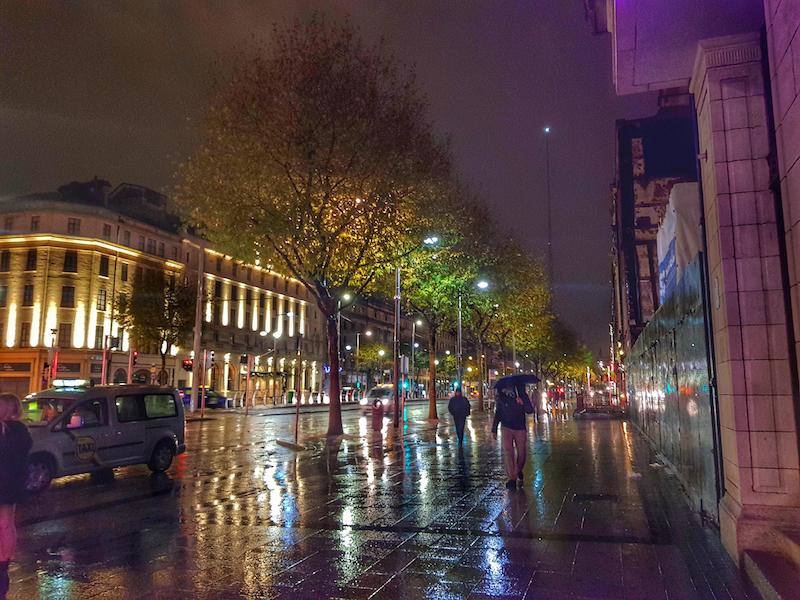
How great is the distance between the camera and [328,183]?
18250mm

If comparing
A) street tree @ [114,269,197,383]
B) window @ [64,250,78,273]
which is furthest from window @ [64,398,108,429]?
window @ [64,250,78,273]

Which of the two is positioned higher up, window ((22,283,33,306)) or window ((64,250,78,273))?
window ((64,250,78,273))

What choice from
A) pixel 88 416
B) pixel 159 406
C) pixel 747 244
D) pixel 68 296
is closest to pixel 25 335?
pixel 68 296

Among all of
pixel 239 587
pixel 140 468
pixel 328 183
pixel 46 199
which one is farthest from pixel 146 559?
pixel 46 199

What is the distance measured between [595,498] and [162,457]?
864 cm

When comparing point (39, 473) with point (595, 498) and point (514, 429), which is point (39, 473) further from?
point (595, 498)

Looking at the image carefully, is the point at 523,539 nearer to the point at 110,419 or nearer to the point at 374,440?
the point at 110,419

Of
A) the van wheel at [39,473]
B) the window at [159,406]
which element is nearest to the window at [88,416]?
the van wheel at [39,473]

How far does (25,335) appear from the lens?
5247 cm

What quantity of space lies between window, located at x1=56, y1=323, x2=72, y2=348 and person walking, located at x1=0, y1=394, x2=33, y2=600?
54698 mm

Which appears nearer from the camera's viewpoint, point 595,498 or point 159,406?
point 595,498

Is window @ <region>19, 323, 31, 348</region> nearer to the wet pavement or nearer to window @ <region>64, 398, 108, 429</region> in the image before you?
the wet pavement

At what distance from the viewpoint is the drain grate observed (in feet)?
29.0

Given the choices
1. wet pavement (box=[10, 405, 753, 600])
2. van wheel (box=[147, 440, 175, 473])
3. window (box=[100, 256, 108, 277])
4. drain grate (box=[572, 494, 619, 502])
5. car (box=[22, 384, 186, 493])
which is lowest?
wet pavement (box=[10, 405, 753, 600])
